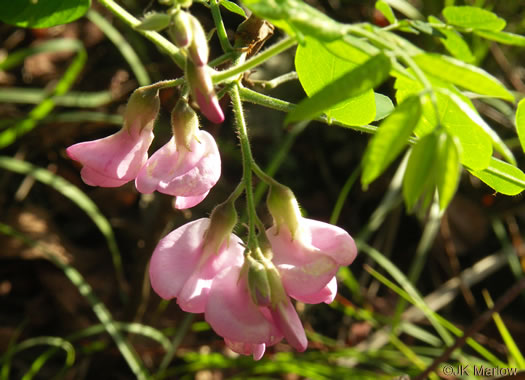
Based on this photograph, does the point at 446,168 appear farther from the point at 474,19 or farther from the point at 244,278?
the point at 474,19

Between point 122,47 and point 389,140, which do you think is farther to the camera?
point 122,47

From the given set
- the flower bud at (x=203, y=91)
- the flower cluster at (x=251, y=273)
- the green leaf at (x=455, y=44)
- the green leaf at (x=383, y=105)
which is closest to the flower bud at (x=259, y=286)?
the flower cluster at (x=251, y=273)

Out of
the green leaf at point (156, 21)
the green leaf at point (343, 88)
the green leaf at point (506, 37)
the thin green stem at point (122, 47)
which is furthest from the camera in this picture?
the thin green stem at point (122, 47)

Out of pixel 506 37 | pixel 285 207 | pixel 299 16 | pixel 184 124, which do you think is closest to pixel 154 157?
pixel 184 124

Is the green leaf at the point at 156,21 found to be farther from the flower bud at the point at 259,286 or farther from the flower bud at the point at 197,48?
the flower bud at the point at 259,286

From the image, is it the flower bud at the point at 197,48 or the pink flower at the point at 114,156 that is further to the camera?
the pink flower at the point at 114,156

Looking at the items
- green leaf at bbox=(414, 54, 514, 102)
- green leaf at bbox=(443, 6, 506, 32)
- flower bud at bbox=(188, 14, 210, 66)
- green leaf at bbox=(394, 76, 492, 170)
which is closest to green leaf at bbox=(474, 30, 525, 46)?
green leaf at bbox=(443, 6, 506, 32)

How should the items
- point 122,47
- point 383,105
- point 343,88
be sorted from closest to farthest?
point 343,88
point 383,105
point 122,47
